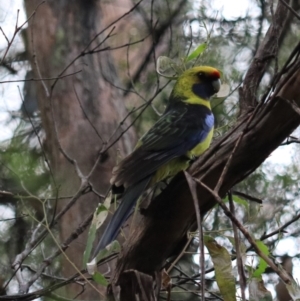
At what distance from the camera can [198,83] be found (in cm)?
258


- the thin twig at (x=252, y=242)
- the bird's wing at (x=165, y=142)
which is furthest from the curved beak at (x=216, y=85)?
the thin twig at (x=252, y=242)

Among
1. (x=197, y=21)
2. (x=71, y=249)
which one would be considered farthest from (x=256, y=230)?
(x=197, y=21)

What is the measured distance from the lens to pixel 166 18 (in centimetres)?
415

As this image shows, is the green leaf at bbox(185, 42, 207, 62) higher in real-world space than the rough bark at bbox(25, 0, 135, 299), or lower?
lower

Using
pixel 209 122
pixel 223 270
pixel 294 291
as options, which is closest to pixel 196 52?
pixel 209 122

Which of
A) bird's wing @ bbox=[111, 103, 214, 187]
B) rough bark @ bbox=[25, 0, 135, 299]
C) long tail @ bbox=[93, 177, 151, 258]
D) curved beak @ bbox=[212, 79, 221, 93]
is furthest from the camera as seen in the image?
rough bark @ bbox=[25, 0, 135, 299]

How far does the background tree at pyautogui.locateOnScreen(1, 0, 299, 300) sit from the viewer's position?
4.86 feet

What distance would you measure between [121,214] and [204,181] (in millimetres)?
331

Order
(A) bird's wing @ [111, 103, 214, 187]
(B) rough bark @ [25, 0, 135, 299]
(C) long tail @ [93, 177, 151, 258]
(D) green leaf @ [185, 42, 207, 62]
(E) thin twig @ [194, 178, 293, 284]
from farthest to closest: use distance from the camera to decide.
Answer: (B) rough bark @ [25, 0, 135, 299] < (D) green leaf @ [185, 42, 207, 62] < (A) bird's wing @ [111, 103, 214, 187] < (C) long tail @ [93, 177, 151, 258] < (E) thin twig @ [194, 178, 293, 284]

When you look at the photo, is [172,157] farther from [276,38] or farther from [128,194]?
[276,38]

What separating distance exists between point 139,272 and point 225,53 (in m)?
2.73

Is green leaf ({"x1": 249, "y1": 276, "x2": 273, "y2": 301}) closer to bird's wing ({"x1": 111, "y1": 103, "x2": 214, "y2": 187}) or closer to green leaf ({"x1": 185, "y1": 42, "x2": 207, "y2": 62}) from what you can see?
bird's wing ({"x1": 111, "y1": 103, "x2": 214, "y2": 187})

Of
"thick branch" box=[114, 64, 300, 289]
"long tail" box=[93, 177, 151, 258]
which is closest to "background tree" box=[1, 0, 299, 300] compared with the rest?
"thick branch" box=[114, 64, 300, 289]

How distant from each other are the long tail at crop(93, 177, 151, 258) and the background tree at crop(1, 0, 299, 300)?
113 mm
